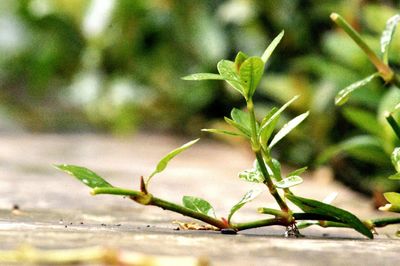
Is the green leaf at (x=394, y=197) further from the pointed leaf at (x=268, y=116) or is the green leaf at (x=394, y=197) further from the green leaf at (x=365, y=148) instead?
the green leaf at (x=365, y=148)

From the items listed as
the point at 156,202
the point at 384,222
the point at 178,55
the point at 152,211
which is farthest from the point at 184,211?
the point at 178,55

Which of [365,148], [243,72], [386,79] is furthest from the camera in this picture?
[365,148]

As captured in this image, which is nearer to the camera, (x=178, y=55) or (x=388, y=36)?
(x=388, y=36)

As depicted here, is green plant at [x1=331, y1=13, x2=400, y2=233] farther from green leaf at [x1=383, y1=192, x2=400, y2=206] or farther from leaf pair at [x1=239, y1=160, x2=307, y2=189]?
leaf pair at [x1=239, y1=160, x2=307, y2=189]

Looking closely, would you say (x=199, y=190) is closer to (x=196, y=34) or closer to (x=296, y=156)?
(x=296, y=156)

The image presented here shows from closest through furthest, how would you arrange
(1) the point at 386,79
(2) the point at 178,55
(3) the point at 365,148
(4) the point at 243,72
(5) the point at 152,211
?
(4) the point at 243,72, (1) the point at 386,79, (5) the point at 152,211, (3) the point at 365,148, (2) the point at 178,55

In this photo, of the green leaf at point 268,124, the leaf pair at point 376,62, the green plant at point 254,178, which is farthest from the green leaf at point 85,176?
the leaf pair at point 376,62

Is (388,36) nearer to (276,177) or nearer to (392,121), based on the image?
(392,121)
